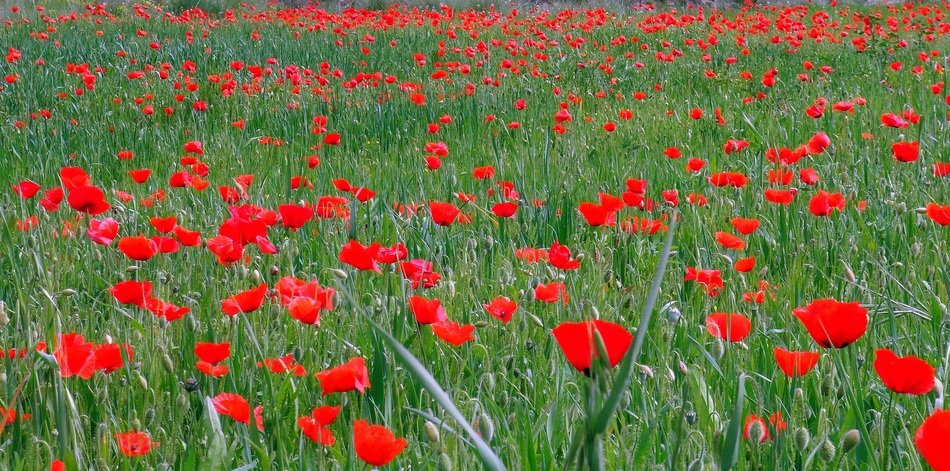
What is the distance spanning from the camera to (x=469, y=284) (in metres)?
1.97

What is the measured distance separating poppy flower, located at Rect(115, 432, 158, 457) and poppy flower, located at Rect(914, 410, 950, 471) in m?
0.86

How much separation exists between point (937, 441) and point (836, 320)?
0.43m

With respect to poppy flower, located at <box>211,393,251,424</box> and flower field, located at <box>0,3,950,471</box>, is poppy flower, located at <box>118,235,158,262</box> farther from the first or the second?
poppy flower, located at <box>211,393,251,424</box>

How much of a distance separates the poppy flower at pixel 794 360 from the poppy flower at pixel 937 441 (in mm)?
458

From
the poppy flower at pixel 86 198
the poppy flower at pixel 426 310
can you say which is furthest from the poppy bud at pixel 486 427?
the poppy flower at pixel 86 198

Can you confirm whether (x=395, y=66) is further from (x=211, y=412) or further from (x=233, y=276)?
(x=211, y=412)

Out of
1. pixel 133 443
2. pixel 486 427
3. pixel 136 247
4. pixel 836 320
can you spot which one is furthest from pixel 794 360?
pixel 136 247

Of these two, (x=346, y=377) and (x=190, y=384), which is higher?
(x=346, y=377)

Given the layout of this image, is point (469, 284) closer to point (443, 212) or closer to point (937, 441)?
point (443, 212)

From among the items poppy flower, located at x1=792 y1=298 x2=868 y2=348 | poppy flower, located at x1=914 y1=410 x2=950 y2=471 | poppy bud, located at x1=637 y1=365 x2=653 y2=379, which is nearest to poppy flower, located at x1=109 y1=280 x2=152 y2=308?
poppy bud, located at x1=637 y1=365 x2=653 y2=379

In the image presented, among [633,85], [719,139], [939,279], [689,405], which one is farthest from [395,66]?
[689,405]

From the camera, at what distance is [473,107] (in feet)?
16.0

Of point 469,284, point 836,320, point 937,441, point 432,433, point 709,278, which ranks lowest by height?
point 469,284

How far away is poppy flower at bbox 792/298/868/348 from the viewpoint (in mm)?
1070
